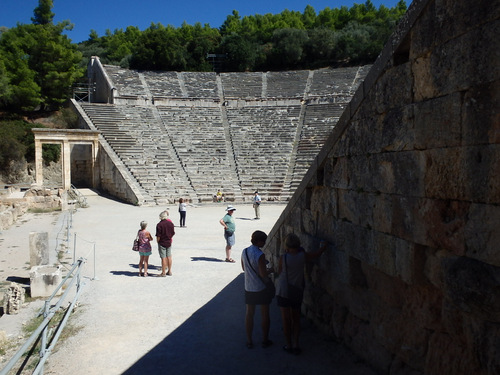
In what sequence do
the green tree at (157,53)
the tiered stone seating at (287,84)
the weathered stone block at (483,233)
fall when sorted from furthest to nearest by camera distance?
1. the green tree at (157,53)
2. the tiered stone seating at (287,84)
3. the weathered stone block at (483,233)

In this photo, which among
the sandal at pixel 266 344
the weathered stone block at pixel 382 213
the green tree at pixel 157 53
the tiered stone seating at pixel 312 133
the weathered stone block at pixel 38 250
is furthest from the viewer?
the green tree at pixel 157 53

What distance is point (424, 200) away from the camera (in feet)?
11.8

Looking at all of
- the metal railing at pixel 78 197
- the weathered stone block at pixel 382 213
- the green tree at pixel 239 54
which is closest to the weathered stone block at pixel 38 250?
the weathered stone block at pixel 382 213

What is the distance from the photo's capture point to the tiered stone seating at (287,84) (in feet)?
124

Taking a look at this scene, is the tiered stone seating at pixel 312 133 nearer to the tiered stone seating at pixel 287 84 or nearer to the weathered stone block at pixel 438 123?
the tiered stone seating at pixel 287 84

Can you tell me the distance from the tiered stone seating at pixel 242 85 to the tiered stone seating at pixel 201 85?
1.03 m

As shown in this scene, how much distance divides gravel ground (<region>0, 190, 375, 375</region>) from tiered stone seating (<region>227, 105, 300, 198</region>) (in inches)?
608

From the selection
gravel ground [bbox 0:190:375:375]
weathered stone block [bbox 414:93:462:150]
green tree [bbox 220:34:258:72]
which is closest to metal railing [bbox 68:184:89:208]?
gravel ground [bbox 0:190:375:375]

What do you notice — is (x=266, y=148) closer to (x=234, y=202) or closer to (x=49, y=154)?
(x=234, y=202)

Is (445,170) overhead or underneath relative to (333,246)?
overhead

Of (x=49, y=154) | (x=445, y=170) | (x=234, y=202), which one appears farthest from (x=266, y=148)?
(x=445, y=170)

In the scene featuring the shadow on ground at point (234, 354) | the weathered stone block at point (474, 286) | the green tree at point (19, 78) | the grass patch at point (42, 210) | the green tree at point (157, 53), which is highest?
the green tree at point (157, 53)

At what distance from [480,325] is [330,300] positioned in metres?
2.48

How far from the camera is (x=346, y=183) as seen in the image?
16.2 feet
